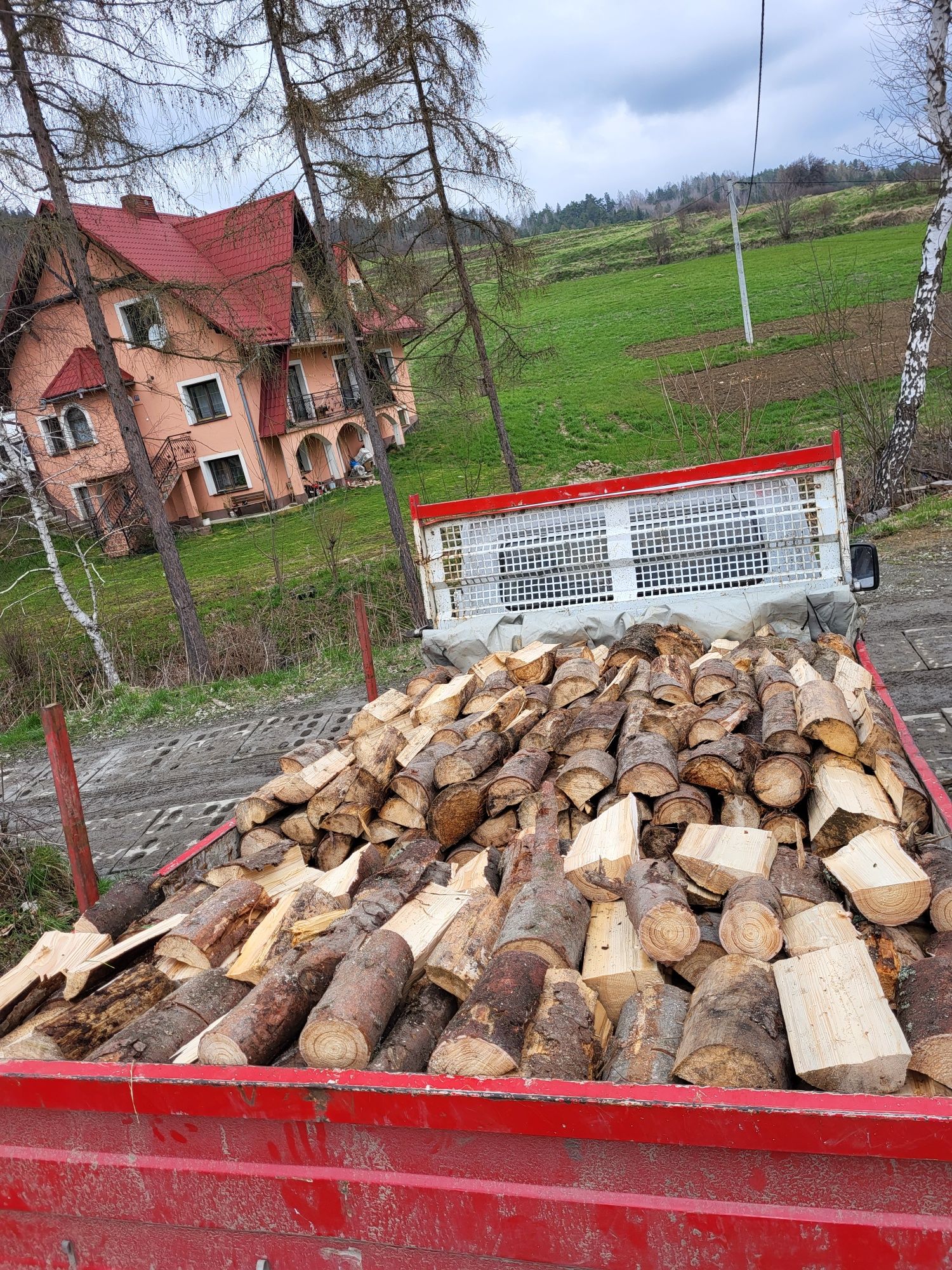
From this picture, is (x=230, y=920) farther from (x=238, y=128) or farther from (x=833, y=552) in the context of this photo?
(x=238, y=128)

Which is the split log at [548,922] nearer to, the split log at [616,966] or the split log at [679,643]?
the split log at [616,966]

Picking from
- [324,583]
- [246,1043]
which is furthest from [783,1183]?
[324,583]

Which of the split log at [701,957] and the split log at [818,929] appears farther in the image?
the split log at [701,957]

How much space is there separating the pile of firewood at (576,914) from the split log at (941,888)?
12mm

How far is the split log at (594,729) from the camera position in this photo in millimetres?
3980

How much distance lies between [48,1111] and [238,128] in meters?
11.7

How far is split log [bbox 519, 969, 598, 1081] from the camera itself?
217cm

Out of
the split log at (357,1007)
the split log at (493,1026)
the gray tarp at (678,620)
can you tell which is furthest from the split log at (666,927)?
the gray tarp at (678,620)

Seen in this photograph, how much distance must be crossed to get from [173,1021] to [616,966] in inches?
54.1

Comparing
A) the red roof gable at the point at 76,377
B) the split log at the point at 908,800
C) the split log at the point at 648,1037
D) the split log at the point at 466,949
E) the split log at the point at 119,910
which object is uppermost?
the red roof gable at the point at 76,377

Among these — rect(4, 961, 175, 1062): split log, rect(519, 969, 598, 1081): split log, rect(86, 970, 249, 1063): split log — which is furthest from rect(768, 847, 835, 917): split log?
rect(4, 961, 175, 1062): split log

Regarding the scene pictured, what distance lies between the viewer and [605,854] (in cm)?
297

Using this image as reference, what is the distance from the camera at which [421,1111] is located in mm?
1963

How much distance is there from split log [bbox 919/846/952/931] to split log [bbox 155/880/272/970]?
2.36 metres
